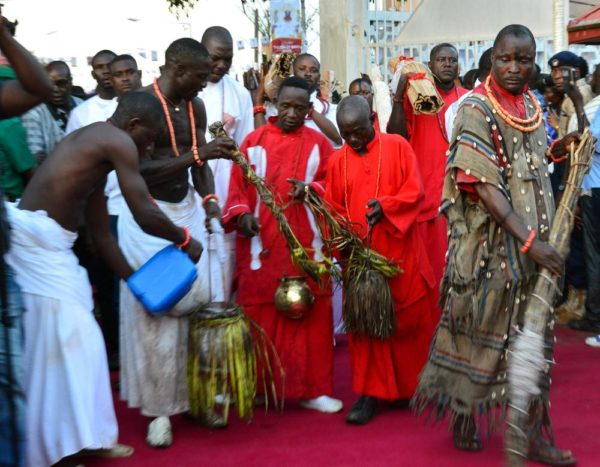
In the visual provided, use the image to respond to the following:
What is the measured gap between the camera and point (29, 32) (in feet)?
47.9

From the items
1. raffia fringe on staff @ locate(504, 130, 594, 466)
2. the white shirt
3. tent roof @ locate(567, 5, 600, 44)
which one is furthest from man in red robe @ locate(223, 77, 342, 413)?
tent roof @ locate(567, 5, 600, 44)

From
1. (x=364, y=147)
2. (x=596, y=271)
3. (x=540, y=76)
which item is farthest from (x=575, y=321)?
(x=364, y=147)

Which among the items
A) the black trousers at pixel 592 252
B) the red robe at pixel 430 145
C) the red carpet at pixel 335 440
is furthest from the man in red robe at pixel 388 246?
the black trousers at pixel 592 252

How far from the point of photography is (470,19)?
12.5 meters

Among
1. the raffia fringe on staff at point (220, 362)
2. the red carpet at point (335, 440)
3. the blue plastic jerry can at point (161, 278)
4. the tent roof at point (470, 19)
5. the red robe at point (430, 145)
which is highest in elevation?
the tent roof at point (470, 19)

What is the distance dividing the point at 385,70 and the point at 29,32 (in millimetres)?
5820

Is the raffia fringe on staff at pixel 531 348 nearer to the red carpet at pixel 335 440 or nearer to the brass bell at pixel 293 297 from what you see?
the red carpet at pixel 335 440

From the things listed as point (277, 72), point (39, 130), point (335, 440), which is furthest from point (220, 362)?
point (277, 72)

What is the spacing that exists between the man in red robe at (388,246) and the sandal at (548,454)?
112cm

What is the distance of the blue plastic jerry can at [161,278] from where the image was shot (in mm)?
4625

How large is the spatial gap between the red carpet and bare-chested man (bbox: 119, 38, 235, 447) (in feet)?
0.76

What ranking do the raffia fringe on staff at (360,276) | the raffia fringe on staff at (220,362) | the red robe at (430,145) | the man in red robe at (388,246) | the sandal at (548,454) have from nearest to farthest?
the sandal at (548,454)
the raffia fringe on staff at (220,362)
the raffia fringe on staff at (360,276)
the man in red robe at (388,246)
the red robe at (430,145)

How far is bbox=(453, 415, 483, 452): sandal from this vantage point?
15.9 feet

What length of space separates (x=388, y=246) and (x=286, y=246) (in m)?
0.67
